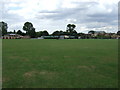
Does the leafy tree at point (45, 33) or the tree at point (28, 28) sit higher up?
the tree at point (28, 28)

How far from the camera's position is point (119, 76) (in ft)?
19.7

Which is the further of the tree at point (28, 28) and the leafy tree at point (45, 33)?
the leafy tree at point (45, 33)

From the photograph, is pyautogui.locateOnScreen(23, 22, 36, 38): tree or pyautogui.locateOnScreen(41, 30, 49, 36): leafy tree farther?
pyautogui.locateOnScreen(41, 30, 49, 36): leafy tree

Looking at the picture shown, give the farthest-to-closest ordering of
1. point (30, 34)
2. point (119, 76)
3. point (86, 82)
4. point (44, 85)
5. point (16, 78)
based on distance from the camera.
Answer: point (30, 34) < point (119, 76) < point (16, 78) < point (86, 82) < point (44, 85)

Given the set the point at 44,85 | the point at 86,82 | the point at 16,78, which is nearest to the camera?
the point at 44,85

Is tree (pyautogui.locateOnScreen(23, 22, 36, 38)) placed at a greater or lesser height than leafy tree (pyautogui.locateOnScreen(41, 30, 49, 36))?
greater

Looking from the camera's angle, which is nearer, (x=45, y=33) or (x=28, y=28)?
(x=28, y=28)

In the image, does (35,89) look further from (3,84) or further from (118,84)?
(118,84)

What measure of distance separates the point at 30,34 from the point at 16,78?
341 ft

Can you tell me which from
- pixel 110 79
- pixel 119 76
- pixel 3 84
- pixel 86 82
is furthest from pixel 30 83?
pixel 119 76

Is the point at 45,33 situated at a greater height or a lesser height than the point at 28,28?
lesser

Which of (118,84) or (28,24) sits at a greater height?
(28,24)

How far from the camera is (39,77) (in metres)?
5.80

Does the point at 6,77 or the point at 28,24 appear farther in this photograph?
the point at 28,24
